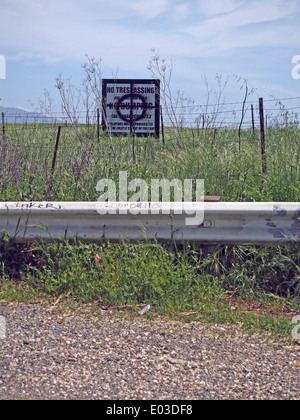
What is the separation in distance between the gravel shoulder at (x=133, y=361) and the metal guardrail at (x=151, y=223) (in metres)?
1.09

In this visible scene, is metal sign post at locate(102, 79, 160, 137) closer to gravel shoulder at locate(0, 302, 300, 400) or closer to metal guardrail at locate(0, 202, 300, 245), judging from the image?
metal guardrail at locate(0, 202, 300, 245)

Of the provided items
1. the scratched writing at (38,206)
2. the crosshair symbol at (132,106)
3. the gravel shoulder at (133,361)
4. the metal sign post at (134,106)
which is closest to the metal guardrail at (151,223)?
the scratched writing at (38,206)

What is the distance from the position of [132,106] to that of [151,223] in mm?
11728

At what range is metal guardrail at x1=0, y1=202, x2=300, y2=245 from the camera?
490cm

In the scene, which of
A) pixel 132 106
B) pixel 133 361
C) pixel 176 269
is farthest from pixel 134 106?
pixel 133 361

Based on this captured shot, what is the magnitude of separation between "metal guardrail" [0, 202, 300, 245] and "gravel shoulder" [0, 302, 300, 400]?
109 centimetres

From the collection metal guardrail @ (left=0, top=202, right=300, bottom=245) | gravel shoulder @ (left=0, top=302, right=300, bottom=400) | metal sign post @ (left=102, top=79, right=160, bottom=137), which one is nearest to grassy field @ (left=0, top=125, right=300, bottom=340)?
metal guardrail @ (left=0, top=202, right=300, bottom=245)

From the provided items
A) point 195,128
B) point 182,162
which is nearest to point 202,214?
point 182,162

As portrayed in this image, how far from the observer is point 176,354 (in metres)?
3.54

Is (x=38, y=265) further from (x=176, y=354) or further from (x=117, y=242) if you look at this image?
(x=176, y=354)

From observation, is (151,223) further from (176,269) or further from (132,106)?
(132,106)

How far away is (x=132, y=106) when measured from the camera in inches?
640
